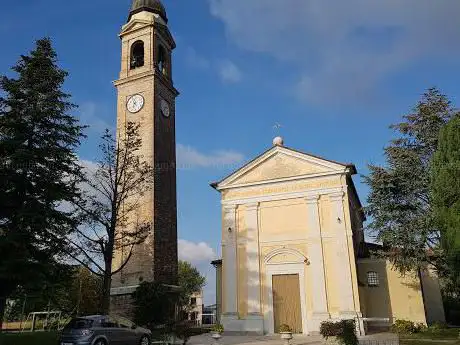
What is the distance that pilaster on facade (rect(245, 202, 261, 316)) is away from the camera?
78.4ft

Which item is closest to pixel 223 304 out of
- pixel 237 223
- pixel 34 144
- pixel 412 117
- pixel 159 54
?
pixel 237 223

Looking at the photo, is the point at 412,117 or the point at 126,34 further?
the point at 126,34

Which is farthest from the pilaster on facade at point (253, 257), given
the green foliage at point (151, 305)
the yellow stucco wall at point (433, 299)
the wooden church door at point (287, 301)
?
the yellow stucco wall at point (433, 299)

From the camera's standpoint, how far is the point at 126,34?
115 feet

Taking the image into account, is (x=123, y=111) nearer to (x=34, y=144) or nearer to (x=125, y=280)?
(x=125, y=280)

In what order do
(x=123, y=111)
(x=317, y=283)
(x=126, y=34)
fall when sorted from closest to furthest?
(x=317, y=283)
(x=123, y=111)
(x=126, y=34)

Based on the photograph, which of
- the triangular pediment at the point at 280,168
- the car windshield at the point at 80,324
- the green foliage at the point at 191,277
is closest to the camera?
the car windshield at the point at 80,324

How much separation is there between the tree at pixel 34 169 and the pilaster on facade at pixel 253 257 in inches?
409

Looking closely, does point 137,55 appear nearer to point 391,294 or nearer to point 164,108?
point 164,108

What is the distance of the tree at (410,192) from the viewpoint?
22.4 meters

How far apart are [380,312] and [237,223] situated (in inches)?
371

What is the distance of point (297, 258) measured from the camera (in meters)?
23.7

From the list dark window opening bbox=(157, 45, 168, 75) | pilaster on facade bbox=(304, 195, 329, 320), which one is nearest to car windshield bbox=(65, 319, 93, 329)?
pilaster on facade bbox=(304, 195, 329, 320)

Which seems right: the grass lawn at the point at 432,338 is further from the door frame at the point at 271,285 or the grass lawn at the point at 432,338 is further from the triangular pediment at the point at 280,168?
the triangular pediment at the point at 280,168
